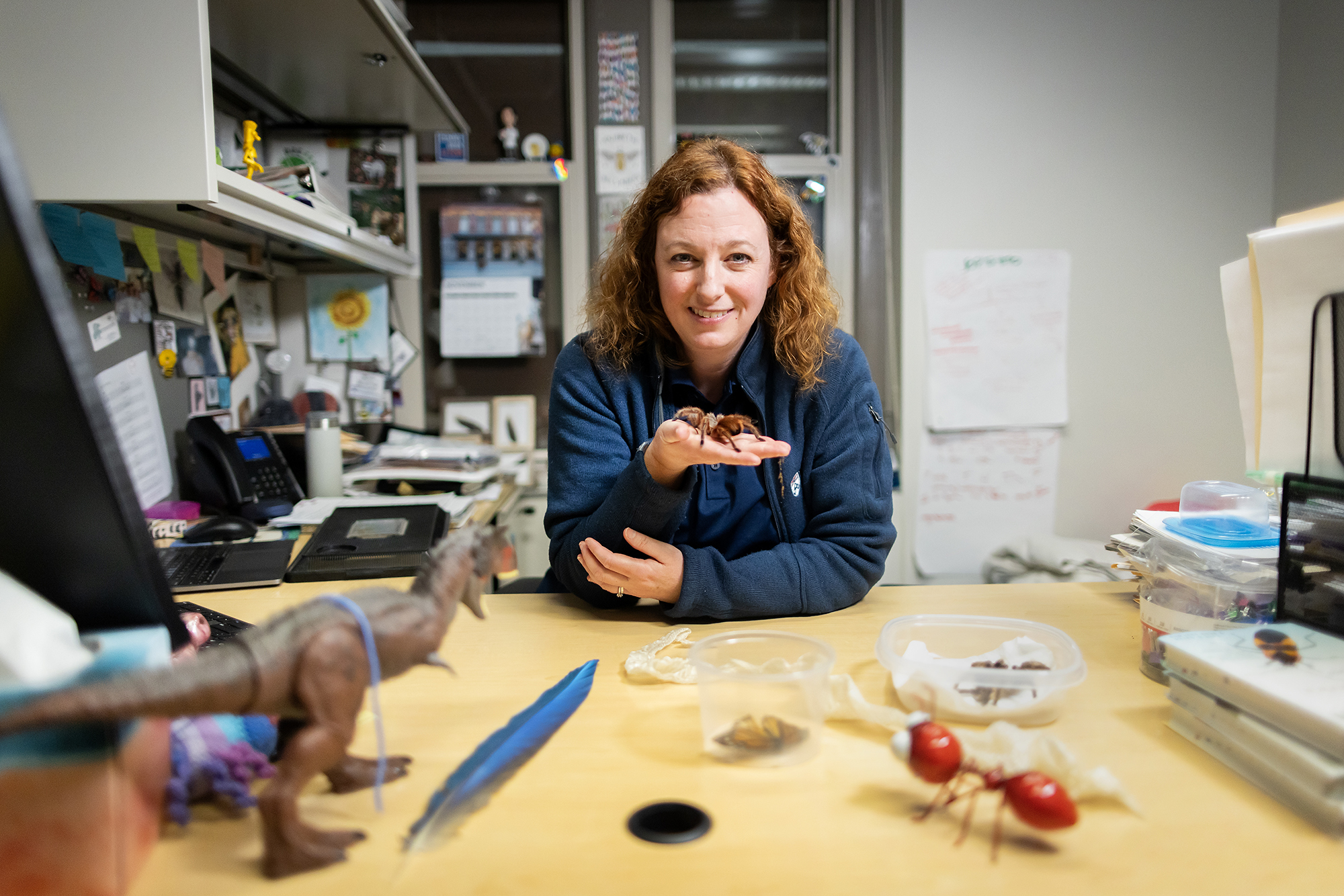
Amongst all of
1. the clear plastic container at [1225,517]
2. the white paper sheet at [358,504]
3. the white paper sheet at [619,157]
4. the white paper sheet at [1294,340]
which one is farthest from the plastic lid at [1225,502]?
the white paper sheet at [619,157]

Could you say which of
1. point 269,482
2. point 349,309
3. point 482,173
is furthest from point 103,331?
point 482,173

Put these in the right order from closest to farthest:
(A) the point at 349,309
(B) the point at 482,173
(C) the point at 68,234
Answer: (C) the point at 68,234
(A) the point at 349,309
(B) the point at 482,173

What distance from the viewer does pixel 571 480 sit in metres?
1.25

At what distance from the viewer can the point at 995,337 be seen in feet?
8.54

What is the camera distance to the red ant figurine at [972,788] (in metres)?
0.56

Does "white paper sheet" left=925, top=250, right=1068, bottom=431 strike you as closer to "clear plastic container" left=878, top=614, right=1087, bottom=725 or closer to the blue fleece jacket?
the blue fleece jacket

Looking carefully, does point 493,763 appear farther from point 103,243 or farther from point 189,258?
point 189,258

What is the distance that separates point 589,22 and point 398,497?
6.70 ft

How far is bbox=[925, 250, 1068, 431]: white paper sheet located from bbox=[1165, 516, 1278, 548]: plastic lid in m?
1.71

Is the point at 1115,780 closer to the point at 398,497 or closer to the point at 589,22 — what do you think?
the point at 398,497

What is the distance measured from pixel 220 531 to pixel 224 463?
0.93 feet

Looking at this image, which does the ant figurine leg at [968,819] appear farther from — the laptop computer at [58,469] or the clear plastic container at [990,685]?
the laptop computer at [58,469]

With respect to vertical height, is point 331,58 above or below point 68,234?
above

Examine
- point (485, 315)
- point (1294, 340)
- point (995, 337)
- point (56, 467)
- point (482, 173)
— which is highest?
point (482, 173)
